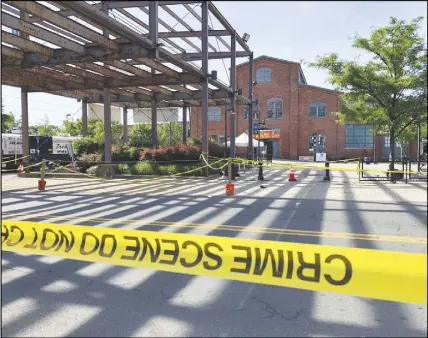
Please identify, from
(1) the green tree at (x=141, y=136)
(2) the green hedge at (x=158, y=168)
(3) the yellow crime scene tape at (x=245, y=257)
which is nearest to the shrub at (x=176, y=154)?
(2) the green hedge at (x=158, y=168)

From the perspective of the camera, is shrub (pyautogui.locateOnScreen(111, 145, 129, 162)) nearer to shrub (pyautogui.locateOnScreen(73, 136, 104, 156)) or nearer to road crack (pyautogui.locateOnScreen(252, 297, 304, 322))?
shrub (pyautogui.locateOnScreen(73, 136, 104, 156))

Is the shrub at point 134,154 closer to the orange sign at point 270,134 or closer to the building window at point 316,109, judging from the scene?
the orange sign at point 270,134

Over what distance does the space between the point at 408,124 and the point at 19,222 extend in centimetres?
200

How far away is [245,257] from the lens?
1592 millimetres

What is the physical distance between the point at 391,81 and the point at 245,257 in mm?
907

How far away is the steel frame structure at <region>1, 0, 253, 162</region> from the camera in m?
4.72

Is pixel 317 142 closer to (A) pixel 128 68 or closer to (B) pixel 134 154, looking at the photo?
(A) pixel 128 68

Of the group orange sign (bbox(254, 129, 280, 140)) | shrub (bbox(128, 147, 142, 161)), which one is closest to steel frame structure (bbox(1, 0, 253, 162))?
orange sign (bbox(254, 129, 280, 140))

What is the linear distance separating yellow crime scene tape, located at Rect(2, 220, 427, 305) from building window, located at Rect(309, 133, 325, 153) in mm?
479

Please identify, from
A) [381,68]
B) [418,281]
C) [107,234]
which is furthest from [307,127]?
[107,234]

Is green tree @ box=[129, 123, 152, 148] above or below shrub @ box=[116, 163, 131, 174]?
above

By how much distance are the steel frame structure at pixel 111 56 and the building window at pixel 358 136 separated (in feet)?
3.63

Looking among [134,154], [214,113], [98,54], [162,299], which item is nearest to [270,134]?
[98,54]

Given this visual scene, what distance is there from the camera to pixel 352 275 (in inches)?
52.7
